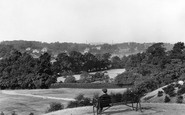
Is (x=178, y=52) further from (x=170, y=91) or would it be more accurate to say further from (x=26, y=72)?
(x=170, y=91)

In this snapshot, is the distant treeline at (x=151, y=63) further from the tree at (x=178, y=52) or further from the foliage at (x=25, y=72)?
the foliage at (x=25, y=72)

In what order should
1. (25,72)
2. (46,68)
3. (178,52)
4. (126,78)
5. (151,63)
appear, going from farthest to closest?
(151,63)
(126,78)
(178,52)
(25,72)
(46,68)

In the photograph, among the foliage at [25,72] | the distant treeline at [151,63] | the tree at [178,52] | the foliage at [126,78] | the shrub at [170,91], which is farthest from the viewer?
the foliage at [126,78]

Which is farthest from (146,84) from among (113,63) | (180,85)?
(113,63)

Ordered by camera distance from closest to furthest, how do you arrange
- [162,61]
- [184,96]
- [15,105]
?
[184,96] < [15,105] < [162,61]

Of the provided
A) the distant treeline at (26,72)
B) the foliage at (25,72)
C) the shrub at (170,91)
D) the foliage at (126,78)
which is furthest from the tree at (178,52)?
the shrub at (170,91)

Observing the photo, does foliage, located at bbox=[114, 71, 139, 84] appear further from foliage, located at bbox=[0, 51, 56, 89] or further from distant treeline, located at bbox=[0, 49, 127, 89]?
foliage, located at bbox=[0, 51, 56, 89]

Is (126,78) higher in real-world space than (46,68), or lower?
lower

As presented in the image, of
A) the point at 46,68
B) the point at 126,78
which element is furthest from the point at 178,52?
the point at 46,68

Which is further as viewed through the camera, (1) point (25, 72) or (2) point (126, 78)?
(2) point (126, 78)

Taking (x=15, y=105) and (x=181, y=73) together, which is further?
(x=181, y=73)

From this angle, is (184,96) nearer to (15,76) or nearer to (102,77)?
(15,76)
